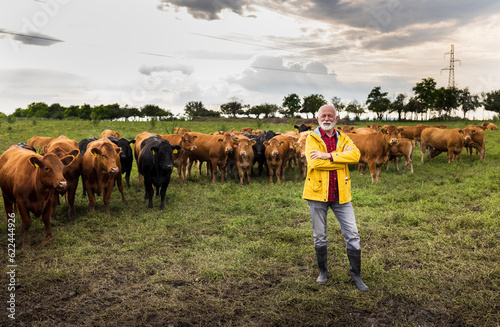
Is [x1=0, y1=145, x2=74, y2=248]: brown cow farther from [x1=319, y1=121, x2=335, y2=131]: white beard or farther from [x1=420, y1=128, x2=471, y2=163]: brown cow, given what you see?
[x1=420, y1=128, x2=471, y2=163]: brown cow

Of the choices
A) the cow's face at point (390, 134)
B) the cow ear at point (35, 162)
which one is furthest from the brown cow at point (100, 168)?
the cow's face at point (390, 134)

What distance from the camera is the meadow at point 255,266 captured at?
174 inches

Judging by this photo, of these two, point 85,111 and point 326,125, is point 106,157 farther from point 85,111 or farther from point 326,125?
point 85,111

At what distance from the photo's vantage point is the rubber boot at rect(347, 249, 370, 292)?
4.92 m

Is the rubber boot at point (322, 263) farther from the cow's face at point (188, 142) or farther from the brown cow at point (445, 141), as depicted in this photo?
the brown cow at point (445, 141)

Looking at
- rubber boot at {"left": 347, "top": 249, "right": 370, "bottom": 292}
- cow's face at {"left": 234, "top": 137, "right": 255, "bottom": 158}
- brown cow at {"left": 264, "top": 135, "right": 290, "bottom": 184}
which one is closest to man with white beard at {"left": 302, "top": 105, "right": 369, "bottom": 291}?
rubber boot at {"left": 347, "top": 249, "right": 370, "bottom": 292}

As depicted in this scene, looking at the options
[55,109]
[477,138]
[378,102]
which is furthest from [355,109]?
[55,109]

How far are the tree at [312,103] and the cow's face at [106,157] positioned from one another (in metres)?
76.8

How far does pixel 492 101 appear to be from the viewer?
241 feet

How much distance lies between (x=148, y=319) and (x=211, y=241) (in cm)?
267

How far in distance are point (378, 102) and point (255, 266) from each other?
254ft

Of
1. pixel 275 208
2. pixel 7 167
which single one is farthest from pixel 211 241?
pixel 7 167

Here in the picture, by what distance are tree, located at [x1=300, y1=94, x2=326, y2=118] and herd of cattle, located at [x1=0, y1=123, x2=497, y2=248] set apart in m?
67.2

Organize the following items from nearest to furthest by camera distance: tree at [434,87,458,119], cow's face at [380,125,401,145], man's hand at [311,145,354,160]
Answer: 1. man's hand at [311,145,354,160]
2. cow's face at [380,125,401,145]
3. tree at [434,87,458,119]
